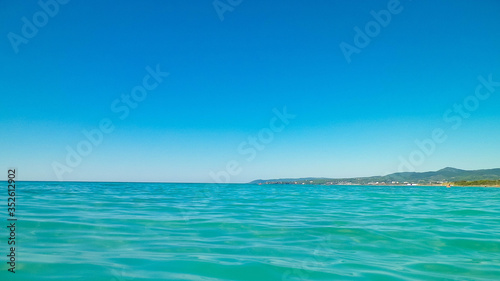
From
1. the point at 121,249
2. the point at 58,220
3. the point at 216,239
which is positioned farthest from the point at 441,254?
the point at 58,220

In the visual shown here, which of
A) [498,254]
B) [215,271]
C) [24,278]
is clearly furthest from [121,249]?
[498,254]

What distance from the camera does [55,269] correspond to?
599 cm

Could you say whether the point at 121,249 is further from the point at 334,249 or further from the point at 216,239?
the point at 334,249

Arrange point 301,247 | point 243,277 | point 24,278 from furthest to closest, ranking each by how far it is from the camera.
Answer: point 301,247
point 243,277
point 24,278

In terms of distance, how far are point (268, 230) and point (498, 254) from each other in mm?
6235

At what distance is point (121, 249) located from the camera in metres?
7.69

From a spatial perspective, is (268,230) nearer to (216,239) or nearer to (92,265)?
(216,239)

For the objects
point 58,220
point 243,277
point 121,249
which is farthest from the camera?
point 58,220

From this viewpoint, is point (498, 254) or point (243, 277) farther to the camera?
point (498, 254)

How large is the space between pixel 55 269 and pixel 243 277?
11.6 feet

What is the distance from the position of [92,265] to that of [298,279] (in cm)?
404

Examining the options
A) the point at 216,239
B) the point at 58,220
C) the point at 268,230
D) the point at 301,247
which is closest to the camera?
the point at 301,247

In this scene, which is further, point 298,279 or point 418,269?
point 418,269

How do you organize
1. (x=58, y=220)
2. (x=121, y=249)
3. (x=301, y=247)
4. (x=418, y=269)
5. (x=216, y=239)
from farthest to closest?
(x=58, y=220), (x=216, y=239), (x=301, y=247), (x=121, y=249), (x=418, y=269)
